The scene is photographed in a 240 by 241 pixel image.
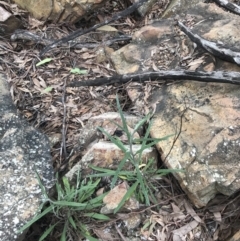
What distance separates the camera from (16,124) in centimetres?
285

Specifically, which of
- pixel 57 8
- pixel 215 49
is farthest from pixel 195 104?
pixel 57 8

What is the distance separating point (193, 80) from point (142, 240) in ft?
3.97

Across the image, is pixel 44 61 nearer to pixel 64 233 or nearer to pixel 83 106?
pixel 83 106

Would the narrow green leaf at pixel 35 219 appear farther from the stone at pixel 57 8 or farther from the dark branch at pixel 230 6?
the dark branch at pixel 230 6

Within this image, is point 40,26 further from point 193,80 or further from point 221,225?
point 221,225

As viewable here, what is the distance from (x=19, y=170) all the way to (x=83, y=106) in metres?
0.87

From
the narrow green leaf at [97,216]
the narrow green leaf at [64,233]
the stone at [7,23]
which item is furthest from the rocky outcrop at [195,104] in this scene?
the stone at [7,23]

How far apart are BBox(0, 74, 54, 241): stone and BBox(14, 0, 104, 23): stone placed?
1.30 m

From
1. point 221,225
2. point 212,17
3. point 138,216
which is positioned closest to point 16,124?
point 138,216

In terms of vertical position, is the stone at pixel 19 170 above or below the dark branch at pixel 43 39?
below

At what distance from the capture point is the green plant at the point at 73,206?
95.7 inches

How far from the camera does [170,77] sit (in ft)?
10.1

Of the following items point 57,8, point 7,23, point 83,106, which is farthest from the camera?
point 57,8

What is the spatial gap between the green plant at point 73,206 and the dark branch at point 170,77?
0.93 meters
